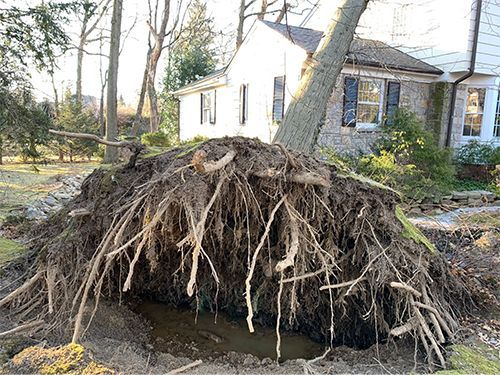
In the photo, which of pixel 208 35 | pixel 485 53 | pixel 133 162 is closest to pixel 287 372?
pixel 133 162

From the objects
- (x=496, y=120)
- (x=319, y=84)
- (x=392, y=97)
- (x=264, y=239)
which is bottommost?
(x=264, y=239)

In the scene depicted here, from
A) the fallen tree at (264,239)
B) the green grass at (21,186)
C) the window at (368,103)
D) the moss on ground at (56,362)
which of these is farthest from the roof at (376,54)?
the moss on ground at (56,362)

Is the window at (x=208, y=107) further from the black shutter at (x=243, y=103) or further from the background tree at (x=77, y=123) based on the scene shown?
the background tree at (x=77, y=123)

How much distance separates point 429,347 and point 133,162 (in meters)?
3.33

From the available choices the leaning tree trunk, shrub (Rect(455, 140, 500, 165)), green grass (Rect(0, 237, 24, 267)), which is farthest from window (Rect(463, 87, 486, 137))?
green grass (Rect(0, 237, 24, 267))

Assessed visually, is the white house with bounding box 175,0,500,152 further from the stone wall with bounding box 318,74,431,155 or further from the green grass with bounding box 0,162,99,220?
the green grass with bounding box 0,162,99,220

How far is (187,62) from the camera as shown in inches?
834

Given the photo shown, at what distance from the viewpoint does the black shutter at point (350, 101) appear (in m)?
11.4

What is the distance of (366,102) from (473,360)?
32.1ft

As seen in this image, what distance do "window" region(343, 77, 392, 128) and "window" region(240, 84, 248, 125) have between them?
4687 millimetres

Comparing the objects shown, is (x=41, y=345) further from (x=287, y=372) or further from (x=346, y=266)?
(x=346, y=266)

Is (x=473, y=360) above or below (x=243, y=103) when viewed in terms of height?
below

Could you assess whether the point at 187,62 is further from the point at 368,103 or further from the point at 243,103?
the point at 368,103

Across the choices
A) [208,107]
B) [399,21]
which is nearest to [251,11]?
[208,107]
